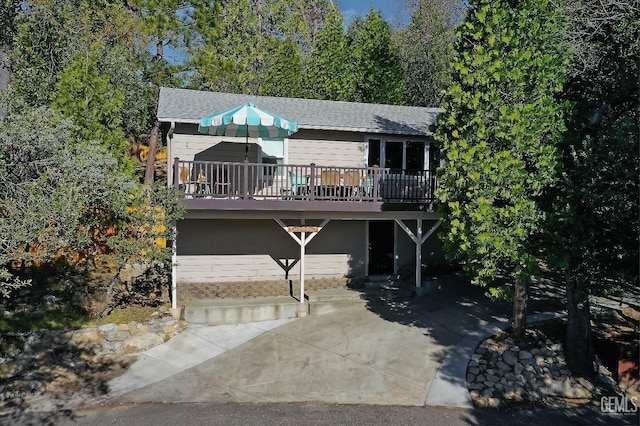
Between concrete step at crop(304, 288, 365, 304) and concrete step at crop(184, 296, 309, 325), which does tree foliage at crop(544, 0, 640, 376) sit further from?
concrete step at crop(184, 296, 309, 325)

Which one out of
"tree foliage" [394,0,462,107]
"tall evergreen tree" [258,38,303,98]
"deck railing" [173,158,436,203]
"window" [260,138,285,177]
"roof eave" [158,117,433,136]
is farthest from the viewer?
"tree foliage" [394,0,462,107]

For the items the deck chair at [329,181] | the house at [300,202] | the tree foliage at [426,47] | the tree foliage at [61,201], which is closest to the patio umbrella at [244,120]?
the house at [300,202]

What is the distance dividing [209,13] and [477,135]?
18683 mm

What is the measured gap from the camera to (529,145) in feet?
25.6

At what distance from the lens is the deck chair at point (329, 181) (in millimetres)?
11367

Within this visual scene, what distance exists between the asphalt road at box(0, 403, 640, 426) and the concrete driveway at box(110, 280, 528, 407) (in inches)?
9.6

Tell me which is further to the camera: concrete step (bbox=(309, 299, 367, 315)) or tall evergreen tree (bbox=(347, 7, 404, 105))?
tall evergreen tree (bbox=(347, 7, 404, 105))

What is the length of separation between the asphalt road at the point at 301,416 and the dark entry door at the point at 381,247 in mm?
7226

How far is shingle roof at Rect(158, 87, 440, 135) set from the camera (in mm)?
12688

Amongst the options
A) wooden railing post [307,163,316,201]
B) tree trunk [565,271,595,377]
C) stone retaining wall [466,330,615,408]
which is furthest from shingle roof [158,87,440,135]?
stone retaining wall [466,330,615,408]

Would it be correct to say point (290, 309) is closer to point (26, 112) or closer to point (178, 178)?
point (178, 178)

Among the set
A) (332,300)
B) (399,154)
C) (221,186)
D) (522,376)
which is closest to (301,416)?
(522,376)

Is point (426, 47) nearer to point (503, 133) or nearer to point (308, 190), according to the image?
point (308, 190)

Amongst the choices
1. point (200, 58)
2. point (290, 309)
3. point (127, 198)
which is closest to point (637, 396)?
point (290, 309)
